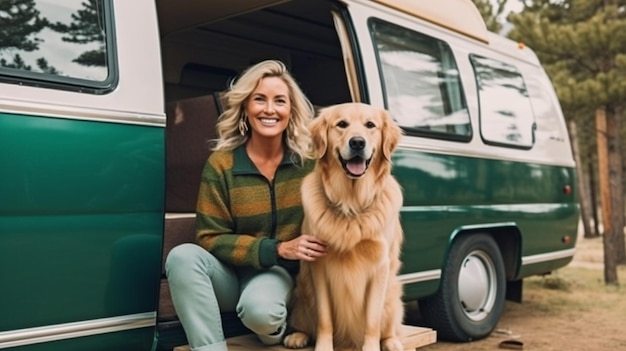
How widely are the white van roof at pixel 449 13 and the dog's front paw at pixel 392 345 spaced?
7.17 feet

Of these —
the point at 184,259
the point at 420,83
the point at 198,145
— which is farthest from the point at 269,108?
the point at 420,83

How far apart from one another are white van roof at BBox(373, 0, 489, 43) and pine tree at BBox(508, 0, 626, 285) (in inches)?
210

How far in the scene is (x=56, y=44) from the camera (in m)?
2.50

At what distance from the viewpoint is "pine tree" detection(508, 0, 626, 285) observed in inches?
387

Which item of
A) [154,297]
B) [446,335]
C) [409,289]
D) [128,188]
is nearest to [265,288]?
[154,297]

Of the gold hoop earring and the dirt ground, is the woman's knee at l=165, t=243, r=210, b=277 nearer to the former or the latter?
the gold hoop earring

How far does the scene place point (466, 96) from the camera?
4703 millimetres

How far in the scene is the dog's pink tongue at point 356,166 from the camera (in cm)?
274

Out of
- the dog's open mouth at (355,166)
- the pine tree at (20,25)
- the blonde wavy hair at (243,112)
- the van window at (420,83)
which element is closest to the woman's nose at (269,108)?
the blonde wavy hair at (243,112)

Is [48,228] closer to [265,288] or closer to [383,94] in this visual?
[265,288]

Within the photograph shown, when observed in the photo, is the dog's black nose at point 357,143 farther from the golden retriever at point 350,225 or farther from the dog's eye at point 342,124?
the dog's eye at point 342,124

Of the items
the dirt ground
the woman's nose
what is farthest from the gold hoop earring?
the dirt ground

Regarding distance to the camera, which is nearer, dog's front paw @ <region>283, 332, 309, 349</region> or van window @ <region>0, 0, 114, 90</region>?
van window @ <region>0, 0, 114, 90</region>

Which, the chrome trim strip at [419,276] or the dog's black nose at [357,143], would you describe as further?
the chrome trim strip at [419,276]
